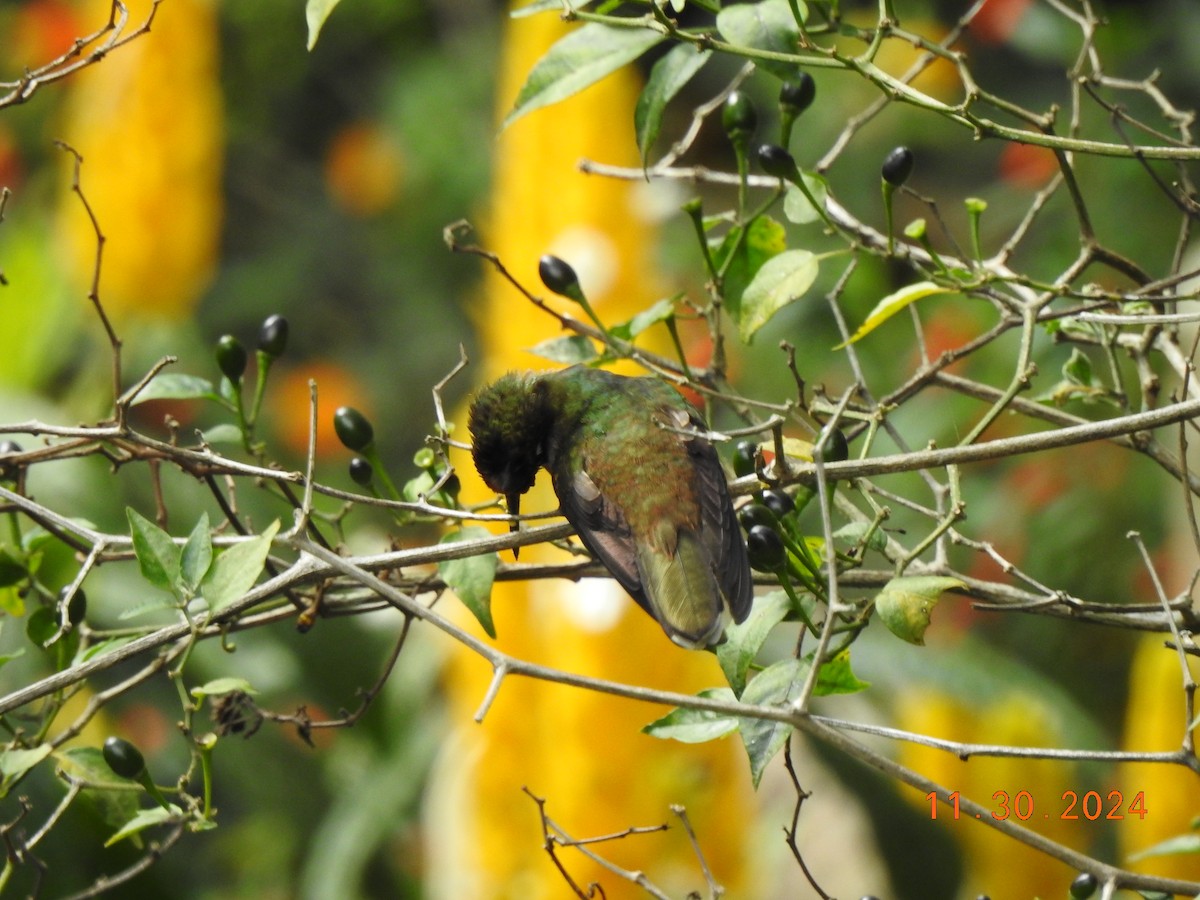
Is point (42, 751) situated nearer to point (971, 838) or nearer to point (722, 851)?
point (722, 851)

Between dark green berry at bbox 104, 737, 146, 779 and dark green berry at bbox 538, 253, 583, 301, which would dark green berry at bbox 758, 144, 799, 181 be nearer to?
dark green berry at bbox 538, 253, 583, 301

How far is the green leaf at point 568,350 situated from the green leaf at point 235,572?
1.09ft

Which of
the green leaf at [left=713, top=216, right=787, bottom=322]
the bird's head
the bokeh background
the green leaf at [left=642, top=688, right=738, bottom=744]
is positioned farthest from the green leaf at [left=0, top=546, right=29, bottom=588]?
the bokeh background

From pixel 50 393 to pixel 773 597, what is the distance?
A: 13.5 ft

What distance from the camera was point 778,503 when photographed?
0.96 m

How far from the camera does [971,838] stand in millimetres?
Answer: 2801

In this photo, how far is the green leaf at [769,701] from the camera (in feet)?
3.05

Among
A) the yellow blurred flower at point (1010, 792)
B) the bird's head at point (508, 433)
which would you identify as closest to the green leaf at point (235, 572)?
the bird's head at point (508, 433)

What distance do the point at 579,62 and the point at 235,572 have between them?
49cm

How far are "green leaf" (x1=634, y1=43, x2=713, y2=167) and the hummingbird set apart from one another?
0.23 m

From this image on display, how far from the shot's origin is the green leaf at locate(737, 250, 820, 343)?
1.09 metres

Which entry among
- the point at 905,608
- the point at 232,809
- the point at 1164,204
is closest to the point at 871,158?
the point at 1164,204

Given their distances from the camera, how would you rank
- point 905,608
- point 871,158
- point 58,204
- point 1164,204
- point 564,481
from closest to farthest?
point 905,608
point 564,481
point 1164,204
point 871,158
point 58,204

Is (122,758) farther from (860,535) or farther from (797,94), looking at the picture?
(797,94)
